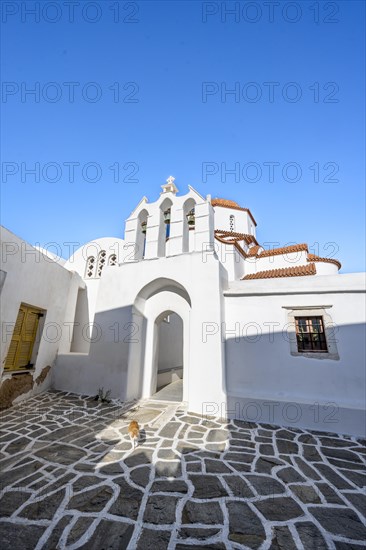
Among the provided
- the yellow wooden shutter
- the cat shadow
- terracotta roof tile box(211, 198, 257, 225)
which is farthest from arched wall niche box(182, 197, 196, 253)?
terracotta roof tile box(211, 198, 257, 225)

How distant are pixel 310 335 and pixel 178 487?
464 centimetres

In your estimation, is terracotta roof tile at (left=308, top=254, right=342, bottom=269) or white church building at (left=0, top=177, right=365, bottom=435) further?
terracotta roof tile at (left=308, top=254, right=342, bottom=269)

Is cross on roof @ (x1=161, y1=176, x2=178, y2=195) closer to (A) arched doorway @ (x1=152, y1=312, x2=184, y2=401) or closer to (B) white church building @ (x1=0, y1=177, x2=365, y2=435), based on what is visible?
(B) white church building @ (x1=0, y1=177, x2=365, y2=435)

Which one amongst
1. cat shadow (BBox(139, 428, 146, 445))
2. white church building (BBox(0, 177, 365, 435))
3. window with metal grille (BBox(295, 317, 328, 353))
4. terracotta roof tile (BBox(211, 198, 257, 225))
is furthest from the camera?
terracotta roof tile (BBox(211, 198, 257, 225))

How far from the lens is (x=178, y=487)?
306 cm

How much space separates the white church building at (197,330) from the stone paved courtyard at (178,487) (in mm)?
911

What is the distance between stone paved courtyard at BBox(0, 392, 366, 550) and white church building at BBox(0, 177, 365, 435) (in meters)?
0.91

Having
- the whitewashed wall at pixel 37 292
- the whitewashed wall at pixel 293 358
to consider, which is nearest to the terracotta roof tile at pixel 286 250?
the whitewashed wall at pixel 293 358

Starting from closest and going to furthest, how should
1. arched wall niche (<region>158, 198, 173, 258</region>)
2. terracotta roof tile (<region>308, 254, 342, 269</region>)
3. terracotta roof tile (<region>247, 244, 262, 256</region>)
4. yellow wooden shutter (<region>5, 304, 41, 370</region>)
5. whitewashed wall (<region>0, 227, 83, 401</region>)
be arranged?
whitewashed wall (<region>0, 227, 83, 401</region>) → yellow wooden shutter (<region>5, 304, 41, 370</region>) → arched wall niche (<region>158, 198, 173, 258</region>) → terracotta roof tile (<region>308, 254, 342, 269</region>) → terracotta roof tile (<region>247, 244, 262, 256</region>)

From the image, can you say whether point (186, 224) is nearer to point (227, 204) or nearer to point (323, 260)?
point (323, 260)

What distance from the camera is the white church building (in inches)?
219

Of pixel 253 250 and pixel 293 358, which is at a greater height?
pixel 253 250

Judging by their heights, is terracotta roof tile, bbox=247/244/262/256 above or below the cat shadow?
above

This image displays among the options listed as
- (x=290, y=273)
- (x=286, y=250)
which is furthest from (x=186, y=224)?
(x=286, y=250)
